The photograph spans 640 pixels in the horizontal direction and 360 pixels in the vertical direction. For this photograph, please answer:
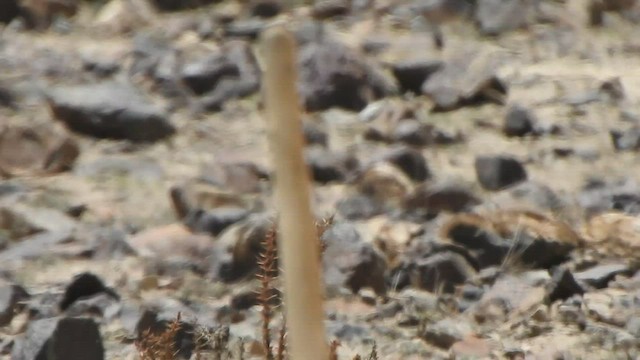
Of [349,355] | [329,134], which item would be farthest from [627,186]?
[349,355]

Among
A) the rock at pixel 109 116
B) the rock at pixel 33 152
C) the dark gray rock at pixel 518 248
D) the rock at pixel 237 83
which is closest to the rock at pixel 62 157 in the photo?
the rock at pixel 33 152

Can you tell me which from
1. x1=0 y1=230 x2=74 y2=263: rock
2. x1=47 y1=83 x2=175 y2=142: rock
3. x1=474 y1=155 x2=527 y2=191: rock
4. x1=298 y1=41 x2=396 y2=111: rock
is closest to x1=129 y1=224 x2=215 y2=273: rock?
x1=0 y1=230 x2=74 y2=263: rock

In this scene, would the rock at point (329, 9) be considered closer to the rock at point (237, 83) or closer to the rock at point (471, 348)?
the rock at point (237, 83)

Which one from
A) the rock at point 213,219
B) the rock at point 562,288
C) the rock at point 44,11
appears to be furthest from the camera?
the rock at point 44,11

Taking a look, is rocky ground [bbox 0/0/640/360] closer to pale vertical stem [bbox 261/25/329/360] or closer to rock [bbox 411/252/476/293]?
rock [bbox 411/252/476/293]

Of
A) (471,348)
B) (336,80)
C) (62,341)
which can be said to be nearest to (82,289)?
(62,341)
